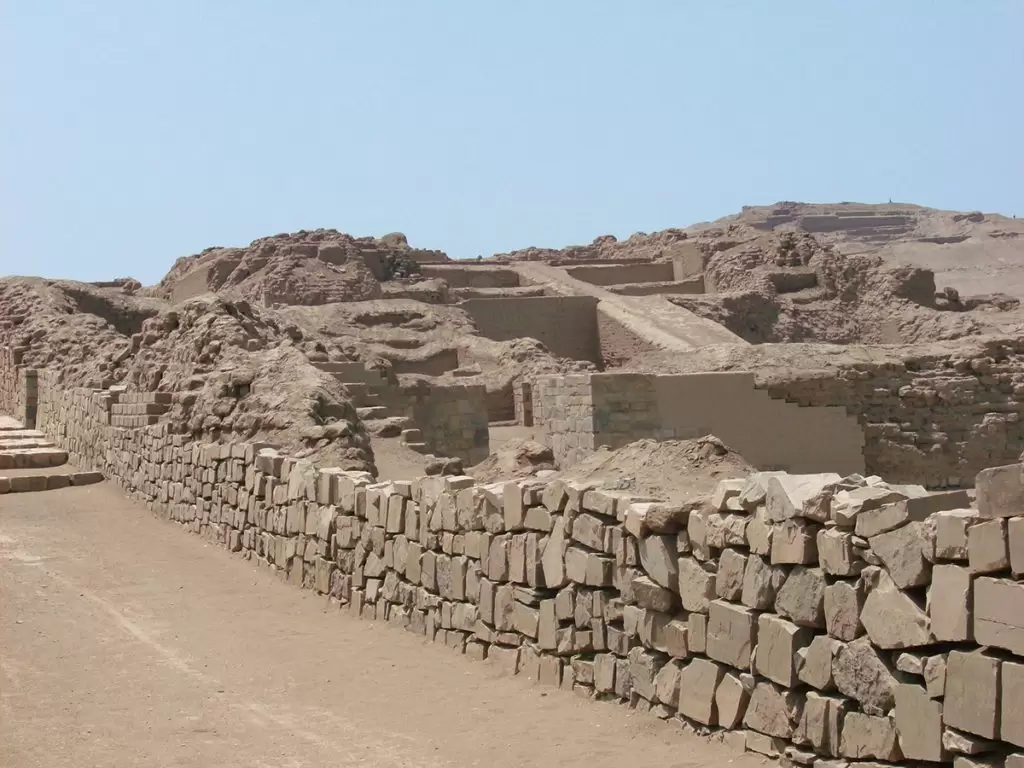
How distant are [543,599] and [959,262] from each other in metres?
66.3

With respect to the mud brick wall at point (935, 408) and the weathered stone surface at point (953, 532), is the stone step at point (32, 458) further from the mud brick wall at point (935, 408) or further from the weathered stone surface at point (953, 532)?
the weathered stone surface at point (953, 532)

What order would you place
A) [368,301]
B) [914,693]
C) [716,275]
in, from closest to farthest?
1. [914,693]
2. [368,301]
3. [716,275]

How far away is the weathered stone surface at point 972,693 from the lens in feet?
13.3

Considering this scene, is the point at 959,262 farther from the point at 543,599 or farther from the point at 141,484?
the point at 543,599

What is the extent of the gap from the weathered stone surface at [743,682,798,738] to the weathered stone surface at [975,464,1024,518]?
4.19 ft

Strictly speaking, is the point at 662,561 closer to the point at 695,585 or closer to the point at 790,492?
the point at 695,585

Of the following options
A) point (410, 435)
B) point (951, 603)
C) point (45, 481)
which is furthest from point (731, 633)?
point (45, 481)

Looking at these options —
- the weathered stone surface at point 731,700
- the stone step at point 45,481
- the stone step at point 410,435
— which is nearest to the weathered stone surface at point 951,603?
the weathered stone surface at point 731,700

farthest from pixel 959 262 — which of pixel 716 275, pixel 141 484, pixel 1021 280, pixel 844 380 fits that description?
pixel 141 484

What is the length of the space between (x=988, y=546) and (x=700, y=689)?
5.87 feet

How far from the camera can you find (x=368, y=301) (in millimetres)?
28984

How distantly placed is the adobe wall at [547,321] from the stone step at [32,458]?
14.0 meters

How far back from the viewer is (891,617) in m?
4.47

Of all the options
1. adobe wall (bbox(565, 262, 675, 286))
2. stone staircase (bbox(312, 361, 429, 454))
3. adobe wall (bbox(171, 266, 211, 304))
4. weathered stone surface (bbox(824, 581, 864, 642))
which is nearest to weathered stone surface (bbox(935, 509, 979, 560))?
weathered stone surface (bbox(824, 581, 864, 642))
